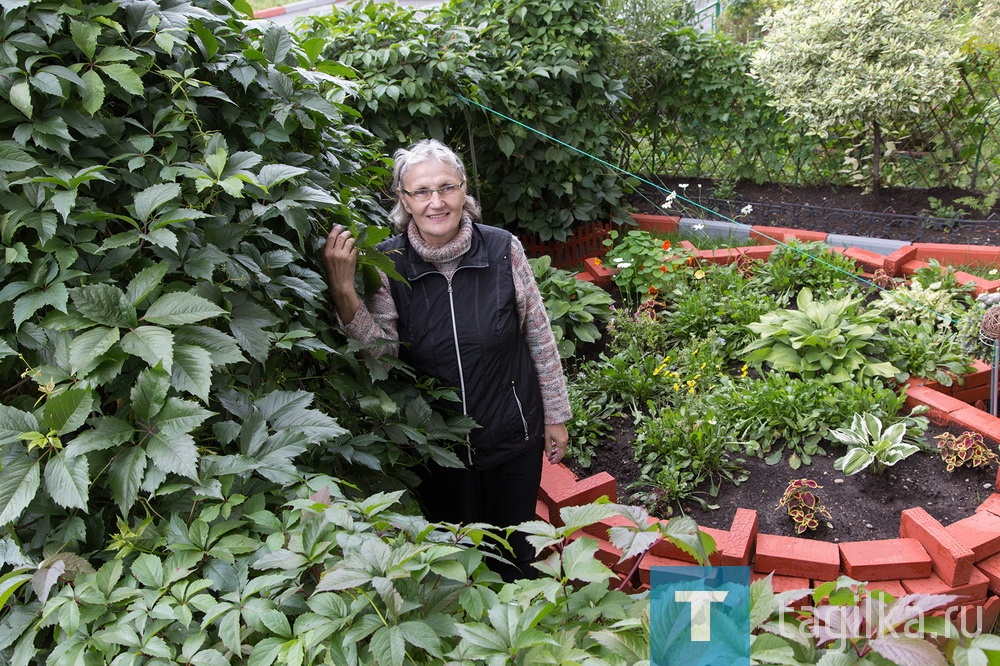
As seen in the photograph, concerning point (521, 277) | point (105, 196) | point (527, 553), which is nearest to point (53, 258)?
point (105, 196)

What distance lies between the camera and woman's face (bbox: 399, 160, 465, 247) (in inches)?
93.0

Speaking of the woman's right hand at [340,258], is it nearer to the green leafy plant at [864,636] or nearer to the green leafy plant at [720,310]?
the green leafy plant at [864,636]

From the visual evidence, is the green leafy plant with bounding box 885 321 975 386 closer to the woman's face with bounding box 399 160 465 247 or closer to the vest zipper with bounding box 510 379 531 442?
the vest zipper with bounding box 510 379 531 442

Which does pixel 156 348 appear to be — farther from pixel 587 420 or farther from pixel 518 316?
pixel 587 420

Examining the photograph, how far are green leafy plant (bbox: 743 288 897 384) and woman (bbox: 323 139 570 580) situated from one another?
1.69m

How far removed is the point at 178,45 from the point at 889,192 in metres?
5.53

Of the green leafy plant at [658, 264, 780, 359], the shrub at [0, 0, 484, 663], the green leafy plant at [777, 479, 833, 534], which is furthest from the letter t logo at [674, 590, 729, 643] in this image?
the green leafy plant at [658, 264, 780, 359]

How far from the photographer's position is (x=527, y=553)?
9.16 ft

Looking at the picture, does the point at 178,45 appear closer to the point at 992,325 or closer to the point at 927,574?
the point at 927,574

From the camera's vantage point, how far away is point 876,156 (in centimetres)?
565

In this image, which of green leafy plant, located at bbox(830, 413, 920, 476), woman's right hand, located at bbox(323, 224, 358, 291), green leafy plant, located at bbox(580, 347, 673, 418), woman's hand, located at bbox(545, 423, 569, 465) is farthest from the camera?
green leafy plant, located at bbox(580, 347, 673, 418)

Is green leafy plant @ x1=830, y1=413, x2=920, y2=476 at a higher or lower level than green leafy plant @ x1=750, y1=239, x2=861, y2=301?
lower

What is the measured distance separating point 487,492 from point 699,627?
5.56 ft

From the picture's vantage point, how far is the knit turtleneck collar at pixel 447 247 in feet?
7.93
